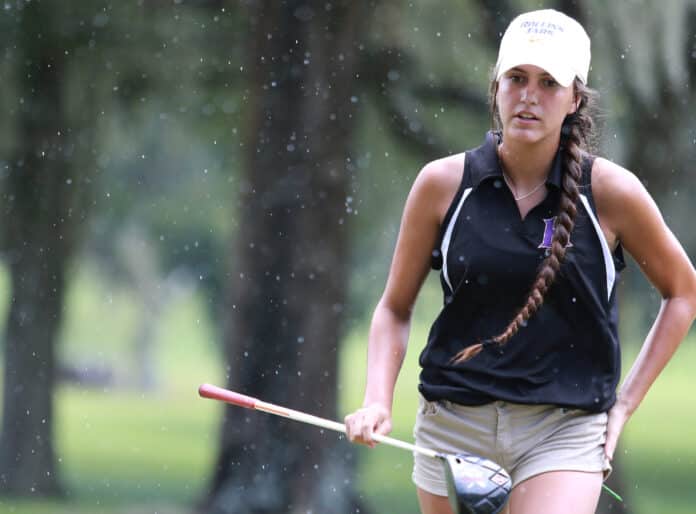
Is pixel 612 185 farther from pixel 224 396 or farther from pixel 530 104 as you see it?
pixel 224 396

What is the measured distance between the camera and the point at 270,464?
37.6 feet

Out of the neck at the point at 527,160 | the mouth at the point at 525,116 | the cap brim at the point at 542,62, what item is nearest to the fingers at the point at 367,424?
the neck at the point at 527,160

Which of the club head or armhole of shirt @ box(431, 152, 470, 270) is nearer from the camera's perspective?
the club head

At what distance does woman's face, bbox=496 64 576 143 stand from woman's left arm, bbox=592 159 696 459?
17cm

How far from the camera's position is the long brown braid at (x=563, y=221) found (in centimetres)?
381

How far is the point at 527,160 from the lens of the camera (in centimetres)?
402

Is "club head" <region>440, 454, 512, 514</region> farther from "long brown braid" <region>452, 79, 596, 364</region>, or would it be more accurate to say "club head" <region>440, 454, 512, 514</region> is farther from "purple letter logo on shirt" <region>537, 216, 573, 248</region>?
"purple letter logo on shirt" <region>537, 216, 573, 248</region>

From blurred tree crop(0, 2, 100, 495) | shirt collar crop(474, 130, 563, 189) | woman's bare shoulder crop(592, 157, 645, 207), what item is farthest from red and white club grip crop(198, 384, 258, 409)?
blurred tree crop(0, 2, 100, 495)

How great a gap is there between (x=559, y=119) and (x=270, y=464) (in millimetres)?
7813

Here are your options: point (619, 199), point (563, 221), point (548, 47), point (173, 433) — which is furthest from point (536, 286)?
point (173, 433)

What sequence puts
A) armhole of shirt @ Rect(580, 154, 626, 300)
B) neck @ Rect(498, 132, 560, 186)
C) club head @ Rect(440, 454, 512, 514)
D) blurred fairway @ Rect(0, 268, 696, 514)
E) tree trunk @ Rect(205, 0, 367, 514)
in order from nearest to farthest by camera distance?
club head @ Rect(440, 454, 512, 514), armhole of shirt @ Rect(580, 154, 626, 300), neck @ Rect(498, 132, 560, 186), tree trunk @ Rect(205, 0, 367, 514), blurred fairway @ Rect(0, 268, 696, 514)

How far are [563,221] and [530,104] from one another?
319 millimetres

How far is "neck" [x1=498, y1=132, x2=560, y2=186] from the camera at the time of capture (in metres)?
3.99

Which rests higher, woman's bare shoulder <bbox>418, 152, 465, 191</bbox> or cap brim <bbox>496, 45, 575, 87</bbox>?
cap brim <bbox>496, 45, 575, 87</bbox>
